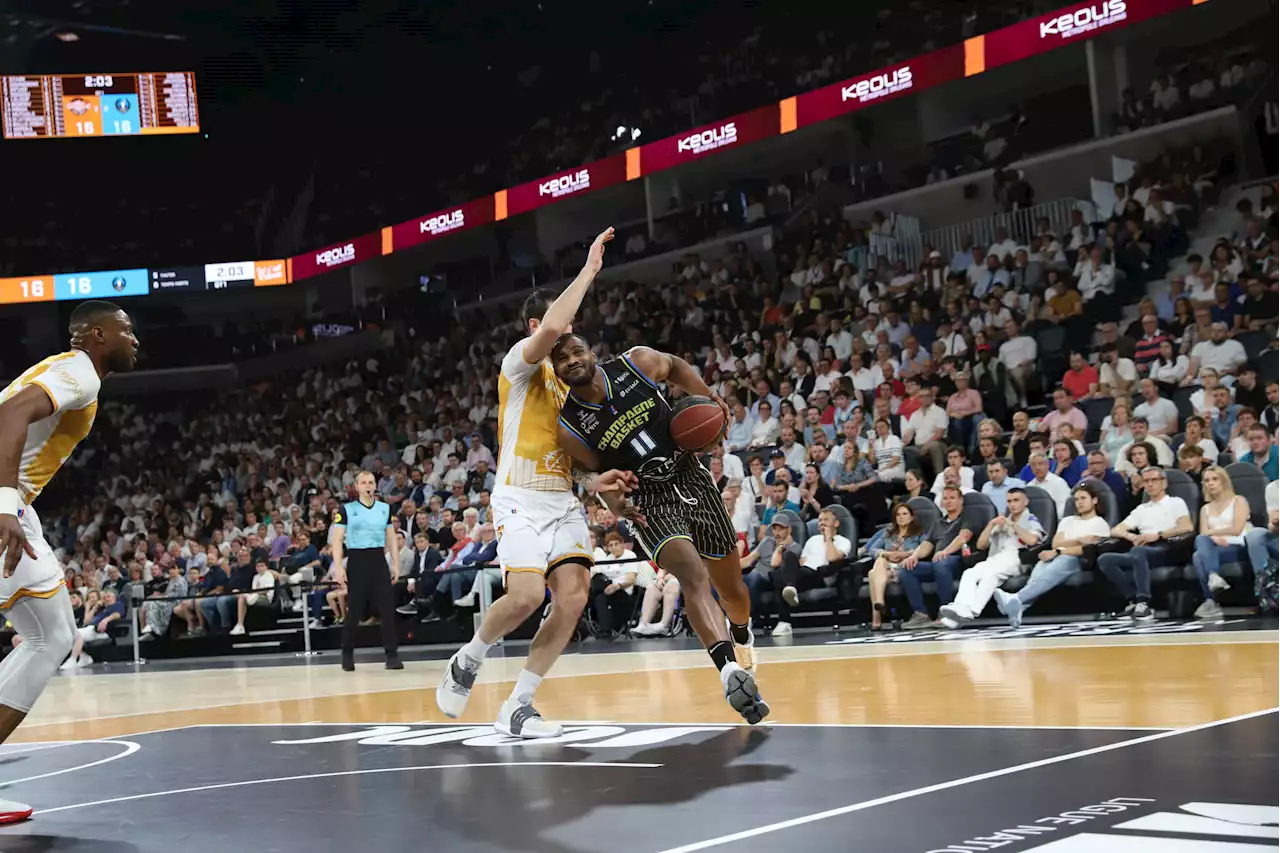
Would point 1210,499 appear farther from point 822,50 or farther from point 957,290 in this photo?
point 822,50

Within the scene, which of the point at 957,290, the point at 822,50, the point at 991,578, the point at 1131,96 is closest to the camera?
the point at 991,578

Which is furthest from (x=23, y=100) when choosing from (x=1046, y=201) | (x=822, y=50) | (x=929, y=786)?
(x=929, y=786)

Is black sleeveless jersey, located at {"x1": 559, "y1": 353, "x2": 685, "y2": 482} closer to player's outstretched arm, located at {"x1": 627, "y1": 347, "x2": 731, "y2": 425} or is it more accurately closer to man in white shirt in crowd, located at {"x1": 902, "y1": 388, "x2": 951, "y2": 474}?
player's outstretched arm, located at {"x1": 627, "y1": 347, "x2": 731, "y2": 425}

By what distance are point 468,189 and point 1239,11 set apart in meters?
14.0

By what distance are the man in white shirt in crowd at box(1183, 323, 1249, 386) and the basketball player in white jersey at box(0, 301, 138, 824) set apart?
959 cm

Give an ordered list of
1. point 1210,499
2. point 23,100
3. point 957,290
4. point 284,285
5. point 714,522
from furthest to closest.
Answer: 1. point 284,285
2. point 23,100
3. point 957,290
4. point 1210,499
5. point 714,522

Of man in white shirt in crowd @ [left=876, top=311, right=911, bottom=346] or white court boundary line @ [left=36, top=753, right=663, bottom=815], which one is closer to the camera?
white court boundary line @ [left=36, top=753, right=663, bottom=815]

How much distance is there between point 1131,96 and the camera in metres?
16.7

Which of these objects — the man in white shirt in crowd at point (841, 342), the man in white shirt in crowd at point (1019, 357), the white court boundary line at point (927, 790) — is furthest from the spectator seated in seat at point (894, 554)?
the white court boundary line at point (927, 790)

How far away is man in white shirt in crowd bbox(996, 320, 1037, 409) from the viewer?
13.3 metres

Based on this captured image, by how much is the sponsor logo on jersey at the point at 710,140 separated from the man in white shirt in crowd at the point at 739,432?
663 cm

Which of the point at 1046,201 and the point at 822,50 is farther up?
the point at 822,50

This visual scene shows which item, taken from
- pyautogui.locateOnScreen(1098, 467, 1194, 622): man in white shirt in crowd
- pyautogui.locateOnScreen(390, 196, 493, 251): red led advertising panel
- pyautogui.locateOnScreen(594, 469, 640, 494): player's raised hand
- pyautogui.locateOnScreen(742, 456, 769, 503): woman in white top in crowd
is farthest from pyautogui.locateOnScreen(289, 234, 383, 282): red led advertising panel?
pyautogui.locateOnScreen(594, 469, 640, 494): player's raised hand

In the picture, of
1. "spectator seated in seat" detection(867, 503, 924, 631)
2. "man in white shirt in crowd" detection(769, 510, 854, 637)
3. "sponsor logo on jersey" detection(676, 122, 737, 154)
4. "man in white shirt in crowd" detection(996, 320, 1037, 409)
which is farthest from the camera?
"sponsor logo on jersey" detection(676, 122, 737, 154)
